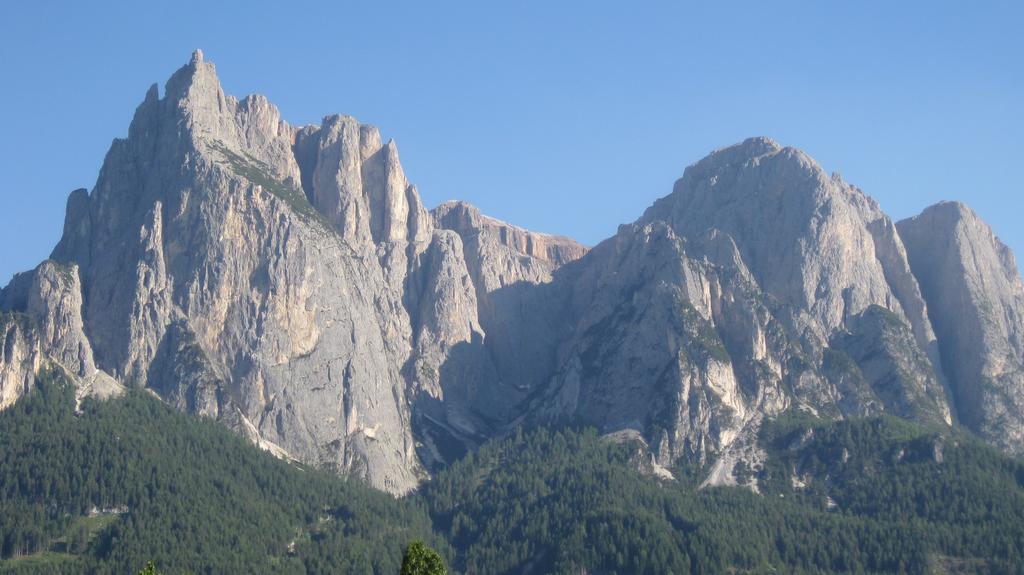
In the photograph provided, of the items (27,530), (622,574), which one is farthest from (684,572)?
(27,530)

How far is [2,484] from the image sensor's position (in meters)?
199

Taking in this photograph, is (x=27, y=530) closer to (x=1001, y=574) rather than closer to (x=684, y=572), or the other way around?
(x=684, y=572)

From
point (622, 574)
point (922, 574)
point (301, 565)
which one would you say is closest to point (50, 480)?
point (301, 565)

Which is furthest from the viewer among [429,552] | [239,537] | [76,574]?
[239,537]

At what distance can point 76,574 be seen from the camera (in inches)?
7146

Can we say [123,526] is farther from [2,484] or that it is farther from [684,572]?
[684,572]

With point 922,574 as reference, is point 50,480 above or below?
above

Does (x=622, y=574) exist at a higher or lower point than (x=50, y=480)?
lower

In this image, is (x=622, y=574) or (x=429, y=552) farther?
(x=622, y=574)

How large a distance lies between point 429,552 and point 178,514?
108 m

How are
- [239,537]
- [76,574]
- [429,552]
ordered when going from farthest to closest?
[239,537]
[76,574]
[429,552]

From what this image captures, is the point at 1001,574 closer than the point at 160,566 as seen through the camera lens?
No

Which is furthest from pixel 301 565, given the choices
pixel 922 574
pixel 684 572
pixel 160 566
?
pixel 922 574

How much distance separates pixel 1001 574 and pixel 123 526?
376ft
